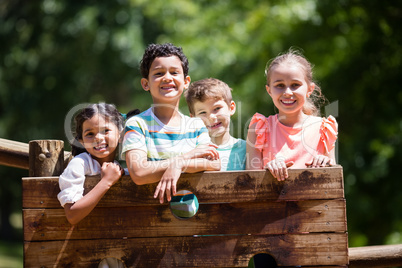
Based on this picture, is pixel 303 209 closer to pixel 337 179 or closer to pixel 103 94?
pixel 337 179

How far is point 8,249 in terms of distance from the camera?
16453mm

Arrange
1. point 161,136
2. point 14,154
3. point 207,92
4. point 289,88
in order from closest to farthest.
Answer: point 161,136 → point 289,88 → point 14,154 → point 207,92

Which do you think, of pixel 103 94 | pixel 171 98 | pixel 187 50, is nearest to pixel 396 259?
pixel 171 98

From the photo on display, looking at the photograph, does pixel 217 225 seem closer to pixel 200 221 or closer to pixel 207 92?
pixel 200 221

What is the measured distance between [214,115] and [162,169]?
0.77m

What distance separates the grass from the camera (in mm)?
13173

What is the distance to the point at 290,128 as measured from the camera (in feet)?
8.77

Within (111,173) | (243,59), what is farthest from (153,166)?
(243,59)

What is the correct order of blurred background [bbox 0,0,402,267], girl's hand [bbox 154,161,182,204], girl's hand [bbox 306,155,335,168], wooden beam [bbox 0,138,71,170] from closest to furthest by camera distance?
girl's hand [bbox 154,161,182,204]
girl's hand [bbox 306,155,335,168]
wooden beam [bbox 0,138,71,170]
blurred background [bbox 0,0,402,267]

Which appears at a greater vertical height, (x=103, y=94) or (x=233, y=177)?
(x=103, y=94)

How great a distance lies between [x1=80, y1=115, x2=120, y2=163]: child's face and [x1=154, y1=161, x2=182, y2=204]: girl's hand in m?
0.40

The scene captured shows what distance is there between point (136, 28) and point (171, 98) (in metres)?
9.43

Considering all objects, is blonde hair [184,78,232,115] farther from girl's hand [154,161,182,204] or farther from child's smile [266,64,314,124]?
girl's hand [154,161,182,204]

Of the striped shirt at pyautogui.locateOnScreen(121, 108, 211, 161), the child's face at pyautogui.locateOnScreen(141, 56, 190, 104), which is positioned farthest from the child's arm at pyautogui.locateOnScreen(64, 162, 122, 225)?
the child's face at pyautogui.locateOnScreen(141, 56, 190, 104)
